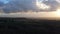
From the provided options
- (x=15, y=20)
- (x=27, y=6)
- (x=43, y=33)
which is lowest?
(x=43, y=33)

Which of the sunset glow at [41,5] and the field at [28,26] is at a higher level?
the sunset glow at [41,5]

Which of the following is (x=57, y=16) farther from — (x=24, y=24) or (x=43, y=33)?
(x=24, y=24)

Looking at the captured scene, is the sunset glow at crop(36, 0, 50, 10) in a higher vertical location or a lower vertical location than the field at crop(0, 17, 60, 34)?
higher

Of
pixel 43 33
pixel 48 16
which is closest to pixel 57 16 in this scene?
pixel 48 16

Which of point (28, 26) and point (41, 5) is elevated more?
point (41, 5)

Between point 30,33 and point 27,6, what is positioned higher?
point 27,6

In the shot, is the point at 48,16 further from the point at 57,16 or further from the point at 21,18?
the point at 21,18
